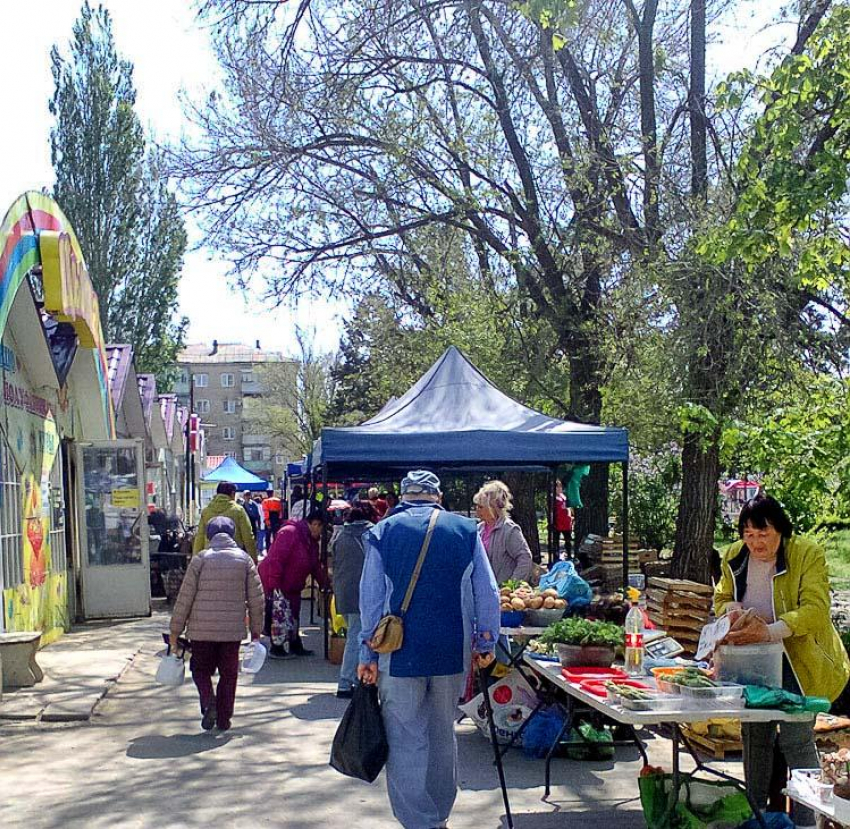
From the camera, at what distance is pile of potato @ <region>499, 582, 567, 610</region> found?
8446 millimetres

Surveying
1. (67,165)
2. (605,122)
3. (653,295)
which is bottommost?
(653,295)

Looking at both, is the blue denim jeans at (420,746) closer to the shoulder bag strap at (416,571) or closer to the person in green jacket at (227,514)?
the shoulder bag strap at (416,571)

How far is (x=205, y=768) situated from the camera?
7.84 m

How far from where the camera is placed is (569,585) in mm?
8758

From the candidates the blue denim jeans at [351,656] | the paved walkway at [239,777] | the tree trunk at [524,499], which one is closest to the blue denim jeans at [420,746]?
the paved walkway at [239,777]

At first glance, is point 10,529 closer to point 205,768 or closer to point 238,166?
point 205,768

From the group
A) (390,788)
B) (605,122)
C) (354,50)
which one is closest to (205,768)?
(390,788)

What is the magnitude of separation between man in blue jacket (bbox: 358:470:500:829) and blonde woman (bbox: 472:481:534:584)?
3.38m

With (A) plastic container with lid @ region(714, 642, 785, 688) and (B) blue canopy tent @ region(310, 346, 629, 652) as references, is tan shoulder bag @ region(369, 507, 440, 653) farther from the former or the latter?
(B) blue canopy tent @ region(310, 346, 629, 652)

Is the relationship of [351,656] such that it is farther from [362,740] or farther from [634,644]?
[362,740]

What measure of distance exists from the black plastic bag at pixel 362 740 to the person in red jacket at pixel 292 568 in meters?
A: 6.67

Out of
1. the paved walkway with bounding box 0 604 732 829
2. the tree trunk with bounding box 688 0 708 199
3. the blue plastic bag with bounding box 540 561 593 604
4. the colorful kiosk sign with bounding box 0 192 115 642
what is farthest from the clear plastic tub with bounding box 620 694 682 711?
the tree trunk with bounding box 688 0 708 199

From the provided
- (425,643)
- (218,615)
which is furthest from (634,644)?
(218,615)

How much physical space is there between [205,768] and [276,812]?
1268 millimetres
